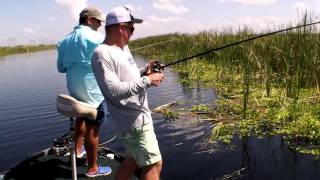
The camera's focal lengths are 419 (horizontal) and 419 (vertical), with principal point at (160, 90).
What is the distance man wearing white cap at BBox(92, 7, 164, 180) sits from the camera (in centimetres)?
369

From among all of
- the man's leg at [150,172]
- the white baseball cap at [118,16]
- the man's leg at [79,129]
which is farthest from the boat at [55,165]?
the white baseball cap at [118,16]

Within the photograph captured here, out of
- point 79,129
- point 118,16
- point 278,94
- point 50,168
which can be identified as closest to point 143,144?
point 118,16

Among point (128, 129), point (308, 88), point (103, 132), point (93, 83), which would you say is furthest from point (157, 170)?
point (308, 88)

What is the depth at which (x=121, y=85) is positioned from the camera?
365 cm

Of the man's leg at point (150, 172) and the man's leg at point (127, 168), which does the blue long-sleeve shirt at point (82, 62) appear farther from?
the man's leg at point (150, 172)

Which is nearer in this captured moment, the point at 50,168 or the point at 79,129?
the point at 79,129

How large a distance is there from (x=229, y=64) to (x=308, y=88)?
567 centimetres

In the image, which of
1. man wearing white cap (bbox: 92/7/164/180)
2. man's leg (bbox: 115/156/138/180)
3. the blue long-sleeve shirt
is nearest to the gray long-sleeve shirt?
man wearing white cap (bbox: 92/7/164/180)

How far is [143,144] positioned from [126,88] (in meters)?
0.57

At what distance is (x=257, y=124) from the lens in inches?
329

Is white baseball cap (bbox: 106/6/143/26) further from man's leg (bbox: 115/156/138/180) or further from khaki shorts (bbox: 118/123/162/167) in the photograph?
man's leg (bbox: 115/156/138/180)

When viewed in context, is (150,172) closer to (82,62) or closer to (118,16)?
(118,16)

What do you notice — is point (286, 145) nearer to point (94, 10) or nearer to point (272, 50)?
point (94, 10)

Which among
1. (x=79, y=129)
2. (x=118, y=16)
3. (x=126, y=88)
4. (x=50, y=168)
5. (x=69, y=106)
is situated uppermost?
(x=118, y=16)
